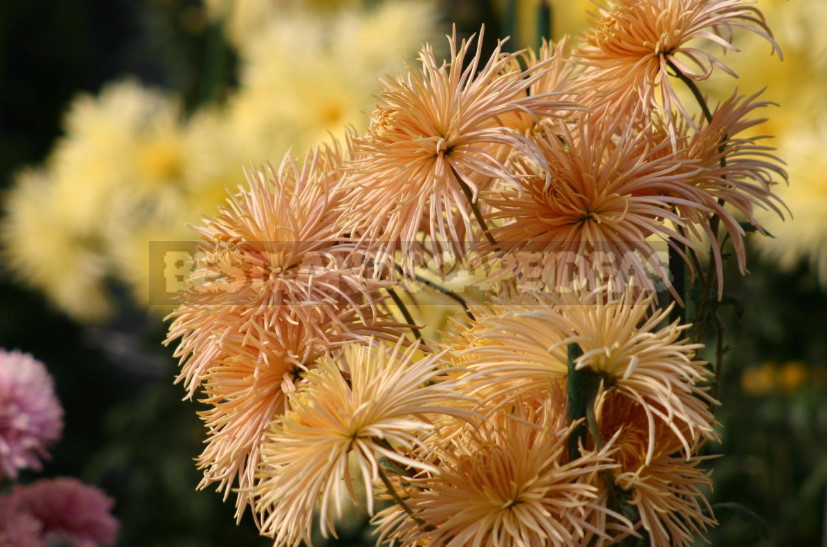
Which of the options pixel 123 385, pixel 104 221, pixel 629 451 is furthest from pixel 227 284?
pixel 123 385

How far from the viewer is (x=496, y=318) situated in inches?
10.1

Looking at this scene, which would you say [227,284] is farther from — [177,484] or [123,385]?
[123,385]

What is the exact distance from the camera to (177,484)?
968 mm

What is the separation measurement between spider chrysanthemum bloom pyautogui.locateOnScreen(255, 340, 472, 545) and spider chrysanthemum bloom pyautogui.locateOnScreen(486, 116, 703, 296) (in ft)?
0.15

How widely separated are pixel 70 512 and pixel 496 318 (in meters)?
0.29

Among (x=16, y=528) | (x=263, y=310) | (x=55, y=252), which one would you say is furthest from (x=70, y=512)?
(x=55, y=252)

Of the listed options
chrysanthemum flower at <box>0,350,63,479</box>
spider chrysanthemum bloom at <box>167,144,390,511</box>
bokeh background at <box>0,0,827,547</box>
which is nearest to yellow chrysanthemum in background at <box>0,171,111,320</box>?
bokeh background at <box>0,0,827,547</box>

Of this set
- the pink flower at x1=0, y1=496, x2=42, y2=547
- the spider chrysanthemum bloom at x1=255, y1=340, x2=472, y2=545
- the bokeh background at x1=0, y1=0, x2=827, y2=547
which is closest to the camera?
the spider chrysanthemum bloom at x1=255, y1=340, x2=472, y2=545

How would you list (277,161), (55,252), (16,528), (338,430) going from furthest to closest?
(55,252), (277,161), (16,528), (338,430)

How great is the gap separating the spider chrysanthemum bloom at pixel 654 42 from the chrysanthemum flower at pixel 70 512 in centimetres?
34

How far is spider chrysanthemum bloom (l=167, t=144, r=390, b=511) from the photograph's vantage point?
10.5 inches

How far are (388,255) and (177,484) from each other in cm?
79

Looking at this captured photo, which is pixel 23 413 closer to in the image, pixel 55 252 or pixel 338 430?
pixel 338 430

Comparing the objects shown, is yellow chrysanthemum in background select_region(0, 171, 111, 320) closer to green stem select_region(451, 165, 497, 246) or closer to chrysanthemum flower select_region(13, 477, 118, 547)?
chrysanthemum flower select_region(13, 477, 118, 547)
